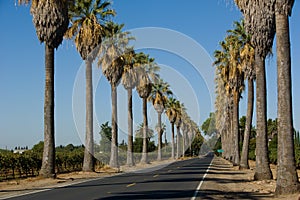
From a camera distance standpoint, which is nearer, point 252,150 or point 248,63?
point 248,63

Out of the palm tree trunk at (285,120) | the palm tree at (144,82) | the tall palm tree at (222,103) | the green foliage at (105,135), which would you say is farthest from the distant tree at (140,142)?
the palm tree trunk at (285,120)

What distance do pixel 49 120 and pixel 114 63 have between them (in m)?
18.3

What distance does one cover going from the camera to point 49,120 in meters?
29.4

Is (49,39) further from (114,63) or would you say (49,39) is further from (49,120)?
(114,63)

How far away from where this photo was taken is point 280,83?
18.3 m

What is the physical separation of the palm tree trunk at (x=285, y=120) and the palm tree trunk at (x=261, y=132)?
869cm

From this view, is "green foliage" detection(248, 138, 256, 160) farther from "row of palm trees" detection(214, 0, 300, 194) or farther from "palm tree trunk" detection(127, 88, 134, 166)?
"row of palm trees" detection(214, 0, 300, 194)

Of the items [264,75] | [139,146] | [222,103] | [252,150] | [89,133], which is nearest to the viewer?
[264,75]

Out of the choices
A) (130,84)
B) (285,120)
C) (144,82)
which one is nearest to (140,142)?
(144,82)

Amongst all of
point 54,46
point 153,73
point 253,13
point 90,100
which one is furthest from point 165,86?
point 253,13

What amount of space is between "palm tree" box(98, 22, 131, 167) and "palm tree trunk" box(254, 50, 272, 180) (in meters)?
19.4

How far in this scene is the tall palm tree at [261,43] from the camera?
72.1 ft

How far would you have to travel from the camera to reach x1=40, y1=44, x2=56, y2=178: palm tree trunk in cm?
2903

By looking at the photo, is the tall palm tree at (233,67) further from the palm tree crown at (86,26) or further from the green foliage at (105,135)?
the green foliage at (105,135)
